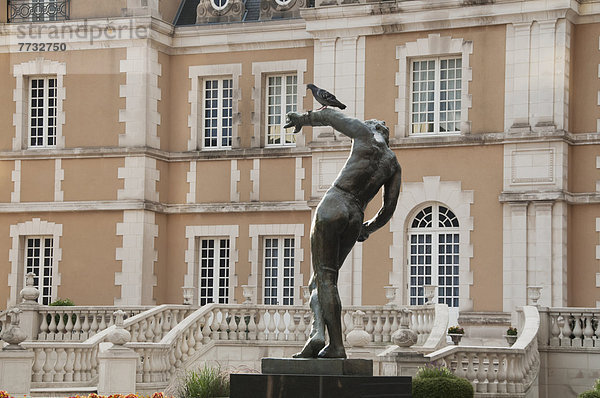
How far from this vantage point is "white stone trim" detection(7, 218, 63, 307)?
29344 millimetres

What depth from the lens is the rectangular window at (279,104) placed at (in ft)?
96.2

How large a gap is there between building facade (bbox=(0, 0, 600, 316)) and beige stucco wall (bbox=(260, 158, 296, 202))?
1.8 inches

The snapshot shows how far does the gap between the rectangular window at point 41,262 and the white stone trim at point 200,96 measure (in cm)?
408

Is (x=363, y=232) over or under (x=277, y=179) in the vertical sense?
under

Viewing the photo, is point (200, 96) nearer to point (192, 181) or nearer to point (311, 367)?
point (192, 181)

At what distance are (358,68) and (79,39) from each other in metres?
6.90

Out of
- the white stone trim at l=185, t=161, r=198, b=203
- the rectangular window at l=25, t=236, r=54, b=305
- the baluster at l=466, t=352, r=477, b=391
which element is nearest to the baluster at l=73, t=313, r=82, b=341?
the rectangular window at l=25, t=236, r=54, b=305

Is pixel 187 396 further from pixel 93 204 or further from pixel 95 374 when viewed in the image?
pixel 93 204

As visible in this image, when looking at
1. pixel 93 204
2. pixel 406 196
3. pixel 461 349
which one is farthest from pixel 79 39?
pixel 461 349

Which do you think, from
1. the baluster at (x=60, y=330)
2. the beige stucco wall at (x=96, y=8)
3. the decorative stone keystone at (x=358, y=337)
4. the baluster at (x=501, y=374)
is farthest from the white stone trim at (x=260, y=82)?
the baluster at (x=501, y=374)

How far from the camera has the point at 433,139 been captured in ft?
87.2

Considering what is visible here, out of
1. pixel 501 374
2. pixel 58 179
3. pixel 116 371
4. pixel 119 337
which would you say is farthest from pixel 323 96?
pixel 58 179

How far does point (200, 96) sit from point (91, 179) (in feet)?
10.6

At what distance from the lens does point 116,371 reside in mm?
20391
